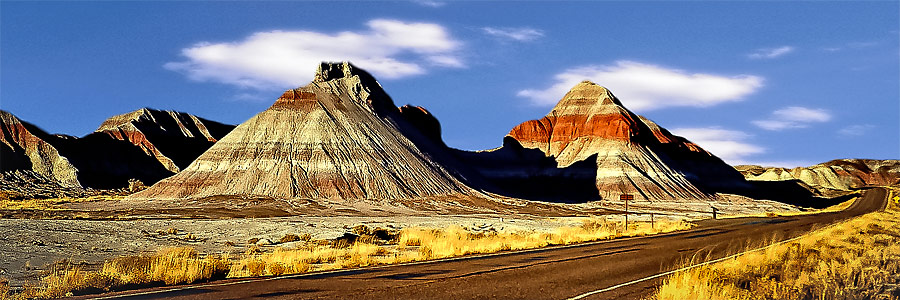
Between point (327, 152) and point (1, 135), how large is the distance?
85.2 m

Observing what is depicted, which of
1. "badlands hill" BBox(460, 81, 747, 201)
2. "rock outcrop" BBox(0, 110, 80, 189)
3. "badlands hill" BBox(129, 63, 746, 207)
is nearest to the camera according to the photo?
"badlands hill" BBox(129, 63, 746, 207)

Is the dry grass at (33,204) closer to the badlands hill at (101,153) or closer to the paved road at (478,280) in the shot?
the badlands hill at (101,153)

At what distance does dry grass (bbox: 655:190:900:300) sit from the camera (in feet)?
38.5

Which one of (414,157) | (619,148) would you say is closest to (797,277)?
(414,157)

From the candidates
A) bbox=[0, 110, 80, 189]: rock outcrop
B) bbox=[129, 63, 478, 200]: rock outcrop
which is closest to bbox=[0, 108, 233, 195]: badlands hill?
bbox=[0, 110, 80, 189]: rock outcrop

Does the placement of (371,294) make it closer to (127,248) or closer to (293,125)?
(127,248)

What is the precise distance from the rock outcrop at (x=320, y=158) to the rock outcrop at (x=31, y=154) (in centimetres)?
4614

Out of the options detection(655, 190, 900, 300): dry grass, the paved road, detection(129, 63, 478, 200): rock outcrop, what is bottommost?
the paved road

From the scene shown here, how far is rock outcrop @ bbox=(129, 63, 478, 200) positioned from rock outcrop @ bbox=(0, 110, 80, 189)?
4614cm

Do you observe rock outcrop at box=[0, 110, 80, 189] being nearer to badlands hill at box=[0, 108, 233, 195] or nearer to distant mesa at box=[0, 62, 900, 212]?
badlands hill at box=[0, 108, 233, 195]

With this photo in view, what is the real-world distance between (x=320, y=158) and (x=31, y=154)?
77.3 metres

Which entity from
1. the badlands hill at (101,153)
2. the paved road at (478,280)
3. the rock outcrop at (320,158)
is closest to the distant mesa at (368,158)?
the rock outcrop at (320,158)

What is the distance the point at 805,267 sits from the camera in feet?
49.6

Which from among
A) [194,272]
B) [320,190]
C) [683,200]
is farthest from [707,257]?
[683,200]
